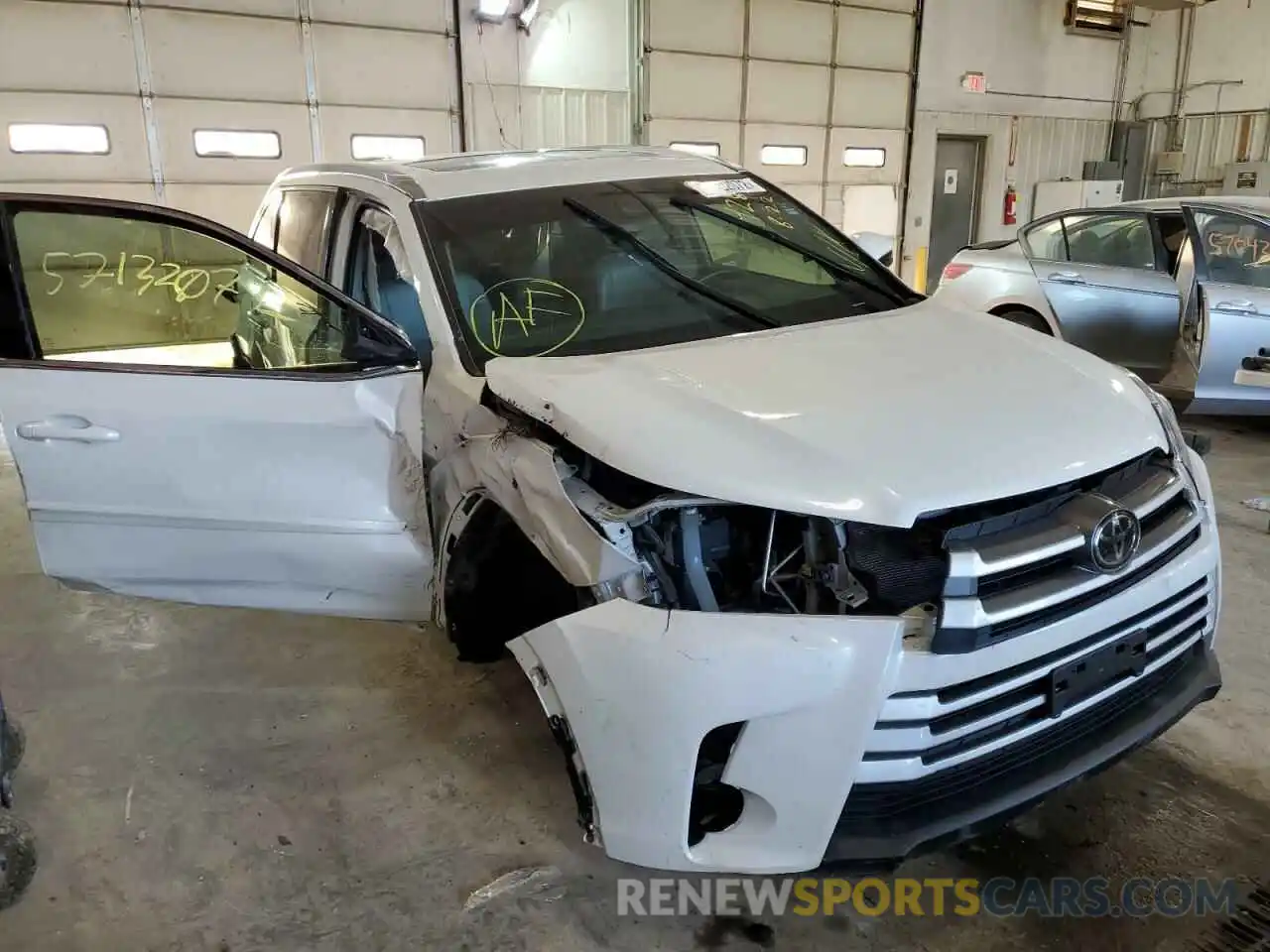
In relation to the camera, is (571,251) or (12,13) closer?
(571,251)

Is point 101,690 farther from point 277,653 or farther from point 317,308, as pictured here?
point 317,308

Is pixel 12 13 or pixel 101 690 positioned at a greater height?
pixel 12 13

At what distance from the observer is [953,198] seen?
448 inches

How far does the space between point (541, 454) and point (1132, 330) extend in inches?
175

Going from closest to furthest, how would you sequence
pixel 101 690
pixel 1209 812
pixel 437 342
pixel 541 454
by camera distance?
pixel 541 454
pixel 1209 812
pixel 437 342
pixel 101 690

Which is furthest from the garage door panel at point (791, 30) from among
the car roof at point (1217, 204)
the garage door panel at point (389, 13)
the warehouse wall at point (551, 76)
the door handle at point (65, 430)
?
the door handle at point (65, 430)

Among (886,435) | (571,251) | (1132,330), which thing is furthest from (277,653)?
(1132,330)

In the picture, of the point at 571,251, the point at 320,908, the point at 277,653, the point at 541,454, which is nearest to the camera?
the point at 541,454

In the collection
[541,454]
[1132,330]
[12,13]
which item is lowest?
[1132,330]

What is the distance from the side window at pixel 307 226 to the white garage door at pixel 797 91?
6.08 metres

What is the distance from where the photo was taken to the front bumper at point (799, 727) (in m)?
1.49

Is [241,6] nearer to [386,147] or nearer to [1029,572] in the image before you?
[386,147]

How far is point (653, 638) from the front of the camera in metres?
1.52

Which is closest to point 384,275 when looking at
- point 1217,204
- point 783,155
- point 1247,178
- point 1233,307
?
point 1233,307
